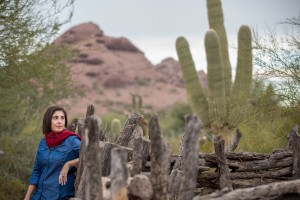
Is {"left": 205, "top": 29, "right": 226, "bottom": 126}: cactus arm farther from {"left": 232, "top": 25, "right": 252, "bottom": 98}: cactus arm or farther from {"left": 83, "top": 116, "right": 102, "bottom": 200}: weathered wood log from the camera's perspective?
{"left": 83, "top": 116, "right": 102, "bottom": 200}: weathered wood log

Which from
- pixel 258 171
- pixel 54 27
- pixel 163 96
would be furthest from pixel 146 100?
pixel 258 171

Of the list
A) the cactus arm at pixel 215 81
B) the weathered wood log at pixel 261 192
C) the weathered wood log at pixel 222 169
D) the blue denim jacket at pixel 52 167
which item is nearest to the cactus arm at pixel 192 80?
the cactus arm at pixel 215 81

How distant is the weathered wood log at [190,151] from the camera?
4.11 m

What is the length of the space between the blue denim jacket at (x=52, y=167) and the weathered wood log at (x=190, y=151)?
1534 mm

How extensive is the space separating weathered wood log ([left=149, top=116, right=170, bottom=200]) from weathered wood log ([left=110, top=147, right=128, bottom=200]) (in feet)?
0.66

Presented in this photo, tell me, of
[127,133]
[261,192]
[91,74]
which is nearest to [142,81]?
[91,74]

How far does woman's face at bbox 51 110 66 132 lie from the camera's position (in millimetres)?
5562

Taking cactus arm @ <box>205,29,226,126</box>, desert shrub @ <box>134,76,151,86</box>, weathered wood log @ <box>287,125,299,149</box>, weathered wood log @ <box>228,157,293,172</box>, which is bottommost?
weathered wood log @ <box>228,157,293,172</box>

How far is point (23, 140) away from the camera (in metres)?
13.9

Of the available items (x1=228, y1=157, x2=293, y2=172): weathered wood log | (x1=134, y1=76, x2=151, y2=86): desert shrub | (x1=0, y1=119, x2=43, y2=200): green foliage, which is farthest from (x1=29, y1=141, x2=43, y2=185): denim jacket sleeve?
(x1=134, y1=76, x2=151, y2=86): desert shrub

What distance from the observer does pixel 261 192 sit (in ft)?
14.6

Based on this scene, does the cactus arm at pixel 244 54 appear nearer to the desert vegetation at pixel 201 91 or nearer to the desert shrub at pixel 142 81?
the desert vegetation at pixel 201 91

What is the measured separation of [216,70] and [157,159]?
459 inches

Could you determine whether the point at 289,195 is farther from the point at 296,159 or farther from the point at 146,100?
the point at 146,100
